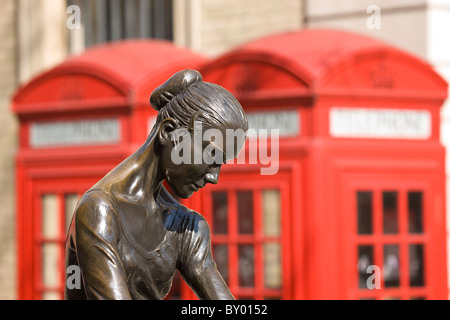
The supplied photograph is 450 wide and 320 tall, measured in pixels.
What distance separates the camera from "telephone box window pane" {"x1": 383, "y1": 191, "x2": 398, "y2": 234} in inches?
197

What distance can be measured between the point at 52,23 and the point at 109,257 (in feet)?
20.8

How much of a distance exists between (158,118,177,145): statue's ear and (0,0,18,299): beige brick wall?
20.8 feet

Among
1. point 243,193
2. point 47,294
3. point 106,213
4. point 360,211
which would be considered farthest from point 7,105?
point 106,213

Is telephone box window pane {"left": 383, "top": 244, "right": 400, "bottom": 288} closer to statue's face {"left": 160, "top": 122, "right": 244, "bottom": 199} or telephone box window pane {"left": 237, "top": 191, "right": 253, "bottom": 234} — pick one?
telephone box window pane {"left": 237, "top": 191, "right": 253, "bottom": 234}

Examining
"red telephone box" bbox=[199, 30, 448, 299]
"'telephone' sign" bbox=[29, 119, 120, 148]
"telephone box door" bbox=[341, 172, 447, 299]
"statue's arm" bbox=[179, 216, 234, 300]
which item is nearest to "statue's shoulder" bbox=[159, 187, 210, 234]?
"statue's arm" bbox=[179, 216, 234, 300]

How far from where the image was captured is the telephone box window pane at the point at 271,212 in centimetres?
498

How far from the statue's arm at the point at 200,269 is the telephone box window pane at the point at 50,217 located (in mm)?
3757

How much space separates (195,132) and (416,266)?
3.39m

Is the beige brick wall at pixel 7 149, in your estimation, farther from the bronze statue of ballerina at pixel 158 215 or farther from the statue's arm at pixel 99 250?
the statue's arm at pixel 99 250

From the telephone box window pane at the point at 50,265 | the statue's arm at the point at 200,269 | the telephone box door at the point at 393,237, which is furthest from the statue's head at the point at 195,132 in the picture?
the telephone box window pane at the point at 50,265

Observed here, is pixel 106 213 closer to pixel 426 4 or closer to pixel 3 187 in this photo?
pixel 426 4

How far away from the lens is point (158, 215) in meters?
2.16

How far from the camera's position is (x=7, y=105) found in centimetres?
827

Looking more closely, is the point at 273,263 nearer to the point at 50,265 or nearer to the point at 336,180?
the point at 336,180
